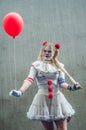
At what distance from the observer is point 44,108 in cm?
253

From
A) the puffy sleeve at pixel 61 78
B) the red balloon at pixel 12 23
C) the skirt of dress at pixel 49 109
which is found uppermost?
the red balloon at pixel 12 23

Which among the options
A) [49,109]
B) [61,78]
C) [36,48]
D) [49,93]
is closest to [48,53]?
[61,78]

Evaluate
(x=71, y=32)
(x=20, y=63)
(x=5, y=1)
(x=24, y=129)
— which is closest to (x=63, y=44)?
(x=71, y=32)

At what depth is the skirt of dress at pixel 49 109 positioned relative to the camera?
8.27ft

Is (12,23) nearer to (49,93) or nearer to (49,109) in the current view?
(49,93)

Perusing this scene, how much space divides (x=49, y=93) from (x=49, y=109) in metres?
0.14

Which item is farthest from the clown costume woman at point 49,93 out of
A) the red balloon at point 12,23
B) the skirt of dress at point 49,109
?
the red balloon at point 12,23

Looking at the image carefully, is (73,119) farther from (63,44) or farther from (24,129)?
(63,44)

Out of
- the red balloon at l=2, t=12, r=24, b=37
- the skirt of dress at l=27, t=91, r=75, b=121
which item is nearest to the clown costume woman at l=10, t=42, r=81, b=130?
the skirt of dress at l=27, t=91, r=75, b=121

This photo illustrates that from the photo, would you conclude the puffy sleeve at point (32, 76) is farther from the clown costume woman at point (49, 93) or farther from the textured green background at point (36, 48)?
the textured green background at point (36, 48)

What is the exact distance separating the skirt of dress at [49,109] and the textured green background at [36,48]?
0.75 metres

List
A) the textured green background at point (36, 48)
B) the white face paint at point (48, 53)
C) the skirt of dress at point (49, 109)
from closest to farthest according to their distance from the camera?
the skirt of dress at point (49, 109) → the white face paint at point (48, 53) → the textured green background at point (36, 48)

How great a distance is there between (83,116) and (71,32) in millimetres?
963

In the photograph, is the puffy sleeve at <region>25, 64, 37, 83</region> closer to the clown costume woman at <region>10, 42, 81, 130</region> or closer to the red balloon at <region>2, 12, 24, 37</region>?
the clown costume woman at <region>10, 42, 81, 130</region>
